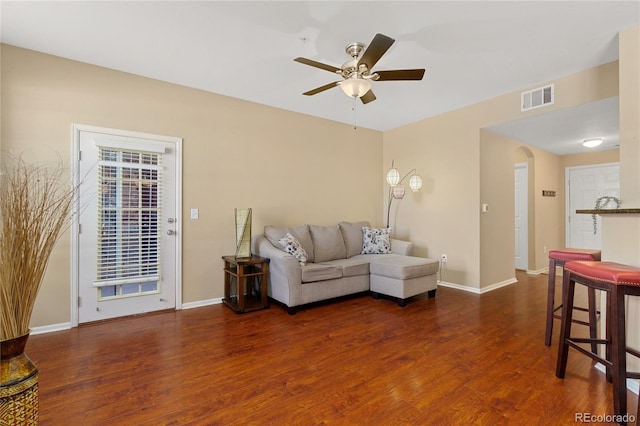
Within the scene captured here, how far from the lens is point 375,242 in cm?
465

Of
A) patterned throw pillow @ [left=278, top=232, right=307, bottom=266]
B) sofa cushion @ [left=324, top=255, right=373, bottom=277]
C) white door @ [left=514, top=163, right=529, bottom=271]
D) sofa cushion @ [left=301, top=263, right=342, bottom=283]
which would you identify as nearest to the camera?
sofa cushion @ [left=301, top=263, right=342, bottom=283]

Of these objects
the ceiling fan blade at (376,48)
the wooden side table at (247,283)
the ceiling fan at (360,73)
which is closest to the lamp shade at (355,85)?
the ceiling fan at (360,73)

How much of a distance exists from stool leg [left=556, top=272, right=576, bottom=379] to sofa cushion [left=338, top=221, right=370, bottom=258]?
2.77 metres

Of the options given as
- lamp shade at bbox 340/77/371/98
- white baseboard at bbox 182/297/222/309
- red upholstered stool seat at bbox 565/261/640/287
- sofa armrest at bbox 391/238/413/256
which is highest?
lamp shade at bbox 340/77/371/98

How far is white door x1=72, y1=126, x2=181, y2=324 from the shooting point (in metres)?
3.06

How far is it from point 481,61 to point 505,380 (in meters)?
2.87

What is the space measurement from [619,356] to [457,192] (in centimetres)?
315

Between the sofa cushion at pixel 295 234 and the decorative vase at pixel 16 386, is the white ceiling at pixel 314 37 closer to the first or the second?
the sofa cushion at pixel 295 234

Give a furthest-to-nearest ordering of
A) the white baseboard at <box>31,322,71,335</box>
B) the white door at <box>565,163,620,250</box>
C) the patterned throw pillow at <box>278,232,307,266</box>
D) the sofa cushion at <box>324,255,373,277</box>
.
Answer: the white door at <box>565,163,620,250</box> → the sofa cushion at <box>324,255,373,277</box> → the patterned throw pillow at <box>278,232,307,266</box> → the white baseboard at <box>31,322,71,335</box>

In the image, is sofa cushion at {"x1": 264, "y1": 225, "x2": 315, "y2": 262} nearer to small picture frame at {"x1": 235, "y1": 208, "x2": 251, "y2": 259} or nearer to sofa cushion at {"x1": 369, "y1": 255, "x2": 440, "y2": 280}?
small picture frame at {"x1": 235, "y1": 208, "x2": 251, "y2": 259}

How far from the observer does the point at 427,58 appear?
296 cm

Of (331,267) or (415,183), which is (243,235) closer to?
(331,267)

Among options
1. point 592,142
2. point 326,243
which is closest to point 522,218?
point 592,142

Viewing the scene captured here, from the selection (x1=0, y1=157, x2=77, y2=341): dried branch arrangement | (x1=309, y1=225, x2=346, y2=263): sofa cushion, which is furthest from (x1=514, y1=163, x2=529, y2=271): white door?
(x1=0, y1=157, x2=77, y2=341): dried branch arrangement
